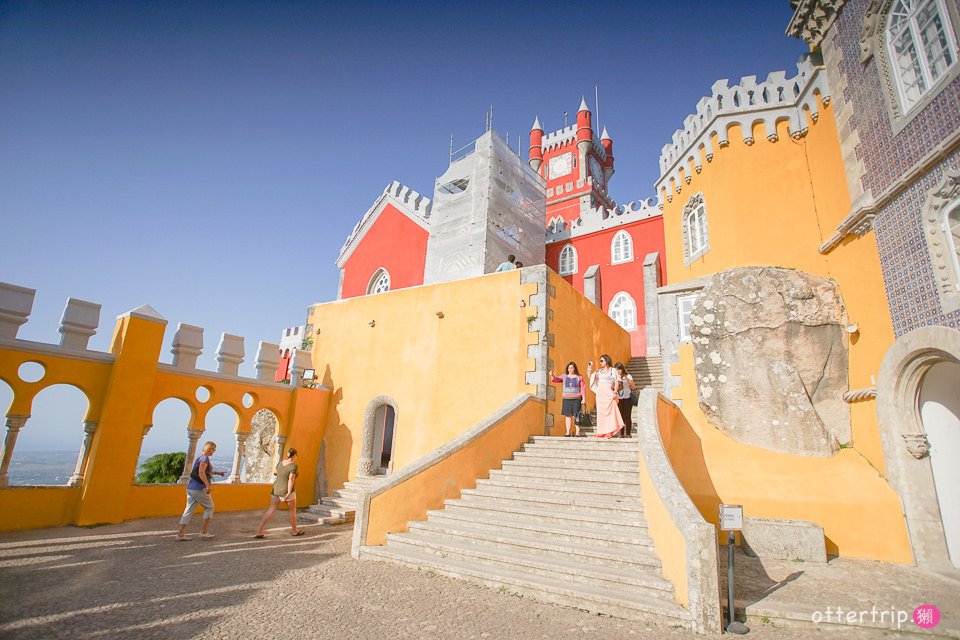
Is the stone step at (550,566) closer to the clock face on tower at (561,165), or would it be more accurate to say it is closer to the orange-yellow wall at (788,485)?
the orange-yellow wall at (788,485)

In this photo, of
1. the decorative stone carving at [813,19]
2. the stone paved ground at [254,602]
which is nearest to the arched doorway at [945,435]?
the stone paved ground at [254,602]

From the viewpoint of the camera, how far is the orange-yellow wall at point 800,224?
22.9 ft

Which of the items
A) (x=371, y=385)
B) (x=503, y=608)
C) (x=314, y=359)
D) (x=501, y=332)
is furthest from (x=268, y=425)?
(x=503, y=608)

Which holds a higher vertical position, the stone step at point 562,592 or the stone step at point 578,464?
the stone step at point 578,464

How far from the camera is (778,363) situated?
7691 millimetres

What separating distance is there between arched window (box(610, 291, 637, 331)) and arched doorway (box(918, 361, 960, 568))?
39.7ft

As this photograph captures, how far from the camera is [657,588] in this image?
410 cm

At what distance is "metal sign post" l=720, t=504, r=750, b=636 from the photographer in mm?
3704

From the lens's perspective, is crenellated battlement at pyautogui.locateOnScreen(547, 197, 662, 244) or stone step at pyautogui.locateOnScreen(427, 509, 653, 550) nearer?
stone step at pyautogui.locateOnScreen(427, 509, 653, 550)

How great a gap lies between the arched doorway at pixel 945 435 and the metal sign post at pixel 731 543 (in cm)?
434

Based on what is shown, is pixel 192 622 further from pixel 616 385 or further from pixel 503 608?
pixel 616 385

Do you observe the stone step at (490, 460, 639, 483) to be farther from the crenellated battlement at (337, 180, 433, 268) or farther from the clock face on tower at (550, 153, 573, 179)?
the clock face on tower at (550, 153, 573, 179)

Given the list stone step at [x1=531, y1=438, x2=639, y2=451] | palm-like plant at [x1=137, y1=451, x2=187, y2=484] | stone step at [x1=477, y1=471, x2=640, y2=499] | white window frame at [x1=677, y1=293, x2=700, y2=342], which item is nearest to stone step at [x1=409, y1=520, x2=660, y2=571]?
stone step at [x1=477, y1=471, x2=640, y2=499]

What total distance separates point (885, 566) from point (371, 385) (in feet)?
32.3
